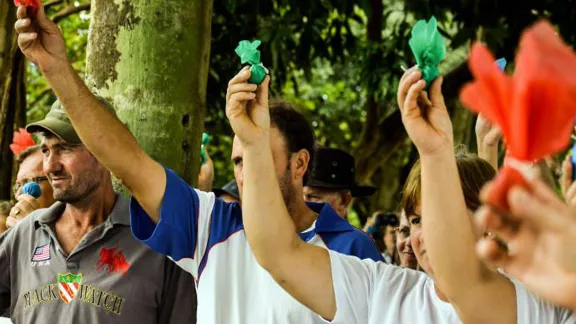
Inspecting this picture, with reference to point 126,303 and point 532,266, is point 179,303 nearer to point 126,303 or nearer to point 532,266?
point 126,303

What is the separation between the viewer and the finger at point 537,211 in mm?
1287

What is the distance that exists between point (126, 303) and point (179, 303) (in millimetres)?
197

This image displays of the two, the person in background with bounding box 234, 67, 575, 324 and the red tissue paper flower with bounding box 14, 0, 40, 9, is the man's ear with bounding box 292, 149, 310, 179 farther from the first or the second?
the red tissue paper flower with bounding box 14, 0, 40, 9

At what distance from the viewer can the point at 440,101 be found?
221 centimetres

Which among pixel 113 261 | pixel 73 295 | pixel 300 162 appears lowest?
pixel 73 295

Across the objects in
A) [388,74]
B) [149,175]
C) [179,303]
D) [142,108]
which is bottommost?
[179,303]

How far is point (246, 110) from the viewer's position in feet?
9.19

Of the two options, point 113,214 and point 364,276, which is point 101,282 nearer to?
point 113,214

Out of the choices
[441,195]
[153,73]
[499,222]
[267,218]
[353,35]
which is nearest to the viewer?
[499,222]

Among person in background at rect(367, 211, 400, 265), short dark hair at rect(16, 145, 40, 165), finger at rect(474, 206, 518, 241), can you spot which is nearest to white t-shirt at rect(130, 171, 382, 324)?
finger at rect(474, 206, 518, 241)

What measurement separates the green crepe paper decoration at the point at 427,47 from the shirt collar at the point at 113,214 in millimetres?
1868

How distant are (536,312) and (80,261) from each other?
1858 millimetres

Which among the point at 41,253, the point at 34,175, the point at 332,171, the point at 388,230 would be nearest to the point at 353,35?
the point at 388,230

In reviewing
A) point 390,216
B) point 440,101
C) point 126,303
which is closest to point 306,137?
point 126,303
